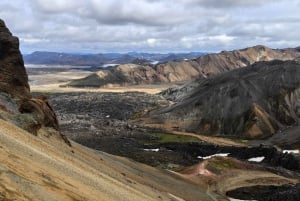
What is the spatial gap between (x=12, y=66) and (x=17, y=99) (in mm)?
6226

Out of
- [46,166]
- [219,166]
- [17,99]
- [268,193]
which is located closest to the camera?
[46,166]

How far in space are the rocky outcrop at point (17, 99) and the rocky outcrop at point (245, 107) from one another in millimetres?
78411

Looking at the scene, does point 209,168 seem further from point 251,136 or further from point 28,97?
point 251,136

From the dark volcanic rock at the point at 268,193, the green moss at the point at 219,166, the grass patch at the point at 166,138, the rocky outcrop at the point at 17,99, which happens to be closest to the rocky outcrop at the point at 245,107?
the grass patch at the point at 166,138

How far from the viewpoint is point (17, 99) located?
169ft

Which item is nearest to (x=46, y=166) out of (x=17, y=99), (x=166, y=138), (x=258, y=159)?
(x=17, y=99)

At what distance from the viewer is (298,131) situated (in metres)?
107

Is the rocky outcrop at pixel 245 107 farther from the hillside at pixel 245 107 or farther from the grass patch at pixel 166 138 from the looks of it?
the grass patch at pixel 166 138

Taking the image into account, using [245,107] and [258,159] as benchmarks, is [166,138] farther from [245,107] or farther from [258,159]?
[245,107]

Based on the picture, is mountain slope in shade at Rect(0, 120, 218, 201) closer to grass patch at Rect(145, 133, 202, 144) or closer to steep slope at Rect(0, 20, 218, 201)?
steep slope at Rect(0, 20, 218, 201)

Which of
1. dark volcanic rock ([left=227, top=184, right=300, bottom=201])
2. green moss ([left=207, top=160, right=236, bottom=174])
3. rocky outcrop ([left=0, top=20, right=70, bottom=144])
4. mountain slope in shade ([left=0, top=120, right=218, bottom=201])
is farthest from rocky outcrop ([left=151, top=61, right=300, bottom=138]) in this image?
rocky outcrop ([left=0, top=20, right=70, bottom=144])

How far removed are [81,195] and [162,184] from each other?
27.3 meters

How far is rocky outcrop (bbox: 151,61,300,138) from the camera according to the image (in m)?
130

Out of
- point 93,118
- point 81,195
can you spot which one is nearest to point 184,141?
point 93,118
